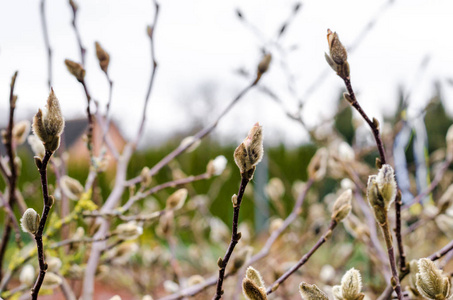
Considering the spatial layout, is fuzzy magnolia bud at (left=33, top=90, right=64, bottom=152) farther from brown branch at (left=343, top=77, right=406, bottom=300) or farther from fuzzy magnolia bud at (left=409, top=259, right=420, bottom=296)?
fuzzy magnolia bud at (left=409, top=259, right=420, bottom=296)

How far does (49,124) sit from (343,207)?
428mm

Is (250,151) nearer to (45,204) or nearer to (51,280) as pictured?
(45,204)

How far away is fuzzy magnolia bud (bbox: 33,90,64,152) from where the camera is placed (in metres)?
0.48

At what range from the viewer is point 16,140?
1.05m

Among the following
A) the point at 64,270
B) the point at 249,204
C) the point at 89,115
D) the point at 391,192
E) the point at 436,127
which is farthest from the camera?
the point at 436,127

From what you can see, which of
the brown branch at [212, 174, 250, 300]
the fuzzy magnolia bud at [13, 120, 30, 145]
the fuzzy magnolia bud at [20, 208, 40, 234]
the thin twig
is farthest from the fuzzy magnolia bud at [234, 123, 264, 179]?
the fuzzy magnolia bud at [13, 120, 30, 145]

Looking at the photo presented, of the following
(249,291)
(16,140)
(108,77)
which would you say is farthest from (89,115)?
(249,291)

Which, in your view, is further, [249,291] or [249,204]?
[249,204]

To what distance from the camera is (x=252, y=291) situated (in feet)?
1.77

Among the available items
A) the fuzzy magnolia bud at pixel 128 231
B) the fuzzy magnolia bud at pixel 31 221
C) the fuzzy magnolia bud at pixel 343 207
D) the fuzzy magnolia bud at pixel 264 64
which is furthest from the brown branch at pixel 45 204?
the fuzzy magnolia bud at pixel 264 64

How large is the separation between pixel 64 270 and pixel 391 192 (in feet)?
2.27

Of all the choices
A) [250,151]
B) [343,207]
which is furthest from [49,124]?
[343,207]

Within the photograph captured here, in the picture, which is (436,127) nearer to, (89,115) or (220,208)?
(220,208)

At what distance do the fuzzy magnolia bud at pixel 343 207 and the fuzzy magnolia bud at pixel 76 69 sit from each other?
463mm
